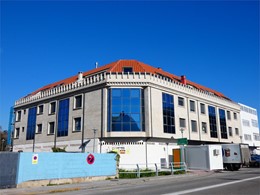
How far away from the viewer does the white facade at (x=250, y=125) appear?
58744 millimetres

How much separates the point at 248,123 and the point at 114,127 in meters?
42.7

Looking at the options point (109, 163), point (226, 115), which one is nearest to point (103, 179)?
point (109, 163)

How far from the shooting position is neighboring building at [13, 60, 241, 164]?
3111 cm

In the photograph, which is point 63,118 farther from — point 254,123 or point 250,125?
point 254,123

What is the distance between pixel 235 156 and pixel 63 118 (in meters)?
22.7

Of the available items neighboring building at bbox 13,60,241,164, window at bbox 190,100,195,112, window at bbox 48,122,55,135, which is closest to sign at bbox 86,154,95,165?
neighboring building at bbox 13,60,241,164

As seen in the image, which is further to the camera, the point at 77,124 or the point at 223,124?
the point at 223,124

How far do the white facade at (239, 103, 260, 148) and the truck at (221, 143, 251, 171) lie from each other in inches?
1159

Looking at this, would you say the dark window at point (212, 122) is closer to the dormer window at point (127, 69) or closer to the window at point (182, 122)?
the window at point (182, 122)

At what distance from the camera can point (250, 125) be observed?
205 ft

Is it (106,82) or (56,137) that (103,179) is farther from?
(56,137)

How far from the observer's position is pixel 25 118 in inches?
1709

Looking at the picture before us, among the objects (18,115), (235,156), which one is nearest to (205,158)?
(235,156)

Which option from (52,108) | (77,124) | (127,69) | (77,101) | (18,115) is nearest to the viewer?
(77,124)
